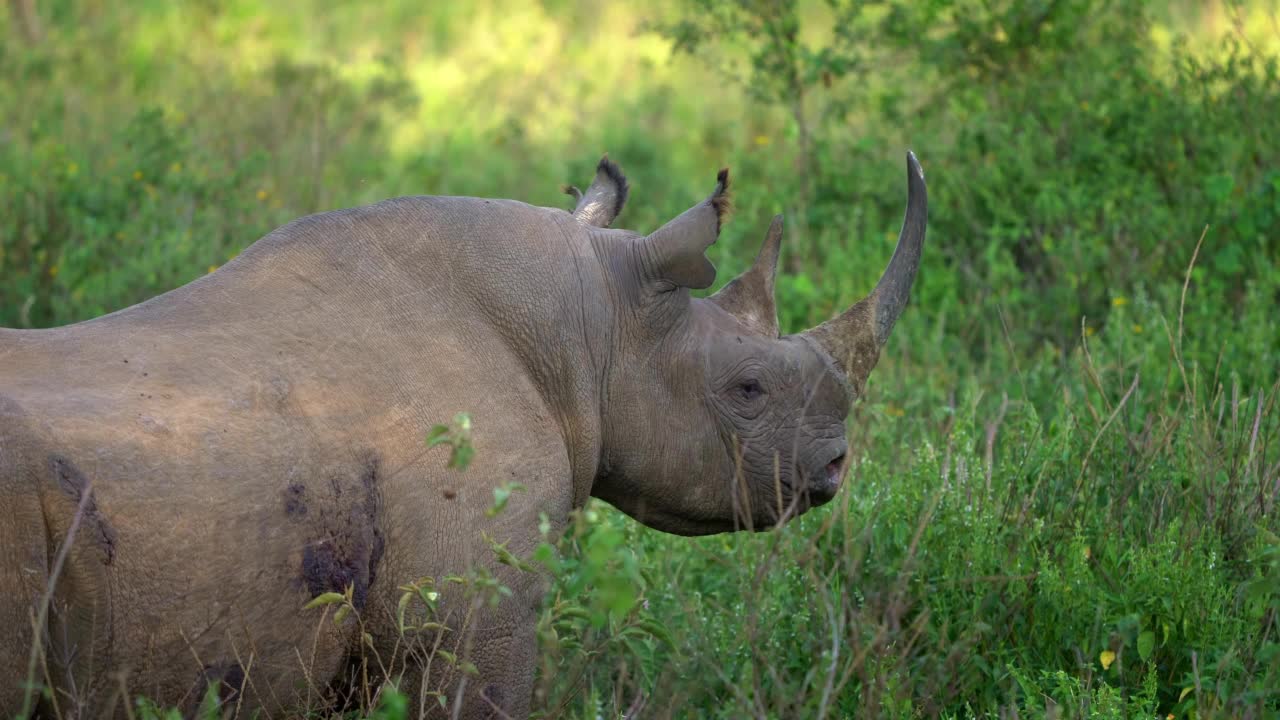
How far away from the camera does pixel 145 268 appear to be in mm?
6684

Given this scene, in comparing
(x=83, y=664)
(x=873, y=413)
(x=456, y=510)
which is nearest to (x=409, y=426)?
(x=456, y=510)

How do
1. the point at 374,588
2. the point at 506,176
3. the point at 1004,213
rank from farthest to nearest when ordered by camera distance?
the point at 506,176
the point at 1004,213
the point at 374,588

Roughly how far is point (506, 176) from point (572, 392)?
5.96 meters

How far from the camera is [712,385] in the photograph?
4.10 meters

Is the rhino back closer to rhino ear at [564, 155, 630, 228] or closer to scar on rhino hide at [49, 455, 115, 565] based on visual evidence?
scar on rhino hide at [49, 455, 115, 565]

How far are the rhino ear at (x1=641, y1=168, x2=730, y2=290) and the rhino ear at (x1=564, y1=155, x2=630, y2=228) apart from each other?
1.25ft

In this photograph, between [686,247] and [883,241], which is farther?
[883,241]

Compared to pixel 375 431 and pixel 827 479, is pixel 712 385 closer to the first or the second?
pixel 827 479

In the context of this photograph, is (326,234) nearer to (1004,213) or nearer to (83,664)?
(83,664)

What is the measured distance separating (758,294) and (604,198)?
1.76 feet

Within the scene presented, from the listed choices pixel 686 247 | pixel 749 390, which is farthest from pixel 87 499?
pixel 749 390

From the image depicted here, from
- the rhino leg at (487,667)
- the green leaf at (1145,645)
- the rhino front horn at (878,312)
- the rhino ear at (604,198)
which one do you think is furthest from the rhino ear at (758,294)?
the green leaf at (1145,645)

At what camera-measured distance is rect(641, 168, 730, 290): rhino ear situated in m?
4.01

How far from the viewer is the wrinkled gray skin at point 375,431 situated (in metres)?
3.03
